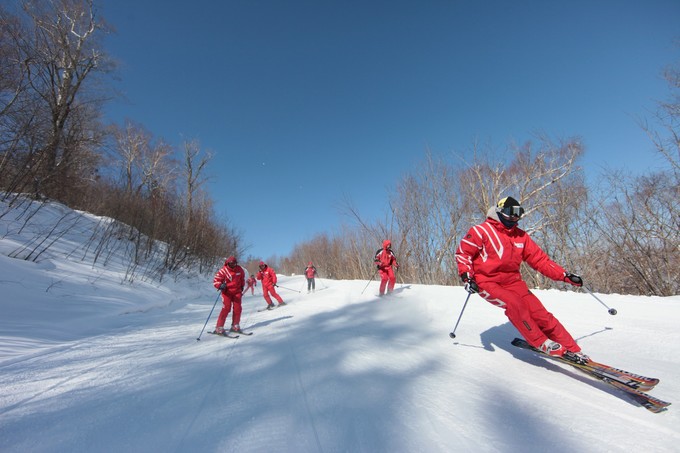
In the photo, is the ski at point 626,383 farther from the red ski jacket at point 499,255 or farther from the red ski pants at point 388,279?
the red ski pants at point 388,279

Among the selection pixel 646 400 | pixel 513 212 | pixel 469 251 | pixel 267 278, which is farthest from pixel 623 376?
pixel 267 278

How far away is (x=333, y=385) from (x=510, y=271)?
2.31 meters

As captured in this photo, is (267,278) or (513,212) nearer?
(513,212)

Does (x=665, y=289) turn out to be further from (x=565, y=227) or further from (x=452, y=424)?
(x=452, y=424)

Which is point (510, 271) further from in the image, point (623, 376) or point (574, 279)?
point (623, 376)

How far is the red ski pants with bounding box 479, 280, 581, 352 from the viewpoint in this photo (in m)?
2.56

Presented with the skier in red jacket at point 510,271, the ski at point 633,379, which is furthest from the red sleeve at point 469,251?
the ski at point 633,379

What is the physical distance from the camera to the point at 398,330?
14.8ft

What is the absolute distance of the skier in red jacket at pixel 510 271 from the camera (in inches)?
104

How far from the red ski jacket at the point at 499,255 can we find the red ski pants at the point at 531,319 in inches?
8.5

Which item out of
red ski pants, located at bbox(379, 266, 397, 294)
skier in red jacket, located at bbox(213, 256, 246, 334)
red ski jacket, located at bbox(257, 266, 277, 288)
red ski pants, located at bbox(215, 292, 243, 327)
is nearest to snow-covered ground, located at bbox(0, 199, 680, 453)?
red ski pants, located at bbox(215, 292, 243, 327)

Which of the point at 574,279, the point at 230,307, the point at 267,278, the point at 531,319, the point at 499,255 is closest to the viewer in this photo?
the point at 531,319

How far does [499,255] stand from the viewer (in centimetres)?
299

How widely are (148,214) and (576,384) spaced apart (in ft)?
50.4
